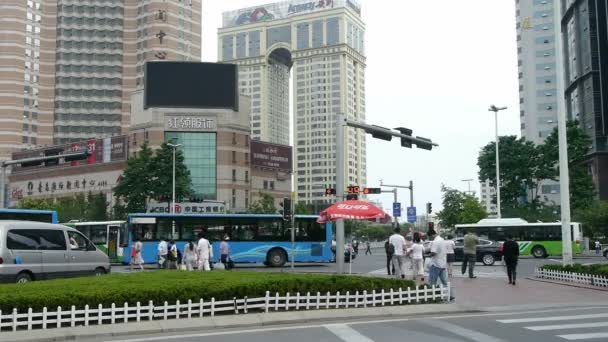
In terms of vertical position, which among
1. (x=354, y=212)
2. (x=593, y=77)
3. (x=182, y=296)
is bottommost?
(x=182, y=296)

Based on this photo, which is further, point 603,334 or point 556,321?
point 556,321

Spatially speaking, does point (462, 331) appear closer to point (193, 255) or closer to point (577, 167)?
point (193, 255)

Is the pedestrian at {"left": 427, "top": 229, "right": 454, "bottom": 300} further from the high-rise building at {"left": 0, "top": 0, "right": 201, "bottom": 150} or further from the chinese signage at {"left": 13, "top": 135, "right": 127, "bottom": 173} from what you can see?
the high-rise building at {"left": 0, "top": 0, "right": 201, "bottom": 150}

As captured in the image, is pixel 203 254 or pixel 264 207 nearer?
pixel 203 254

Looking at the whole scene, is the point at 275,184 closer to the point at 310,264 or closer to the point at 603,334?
the point at 310,264

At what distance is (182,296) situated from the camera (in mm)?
13031

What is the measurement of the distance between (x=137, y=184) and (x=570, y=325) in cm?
5786

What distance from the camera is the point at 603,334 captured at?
10.7 metres

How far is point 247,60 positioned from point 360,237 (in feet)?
229

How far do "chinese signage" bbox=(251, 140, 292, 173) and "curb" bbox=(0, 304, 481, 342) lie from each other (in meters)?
94.8

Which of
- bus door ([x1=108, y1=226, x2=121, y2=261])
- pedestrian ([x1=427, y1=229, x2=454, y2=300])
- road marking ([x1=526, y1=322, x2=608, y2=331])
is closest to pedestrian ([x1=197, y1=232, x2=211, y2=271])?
pedestrian ([x1=427, y1=229, x2=454, y2=300])

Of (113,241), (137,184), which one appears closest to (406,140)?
(113,241)

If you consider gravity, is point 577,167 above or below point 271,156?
below

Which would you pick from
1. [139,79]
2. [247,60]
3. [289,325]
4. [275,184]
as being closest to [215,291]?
[289,325]
